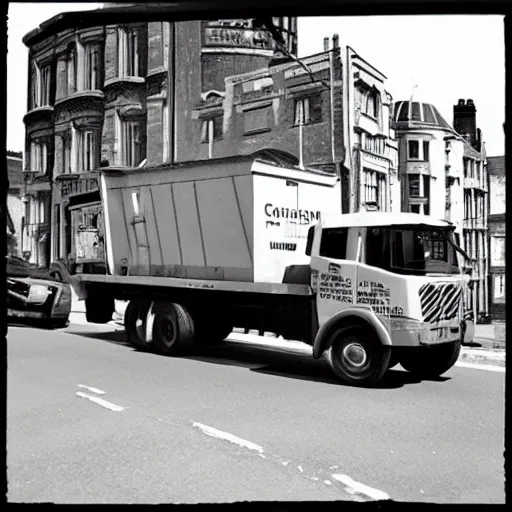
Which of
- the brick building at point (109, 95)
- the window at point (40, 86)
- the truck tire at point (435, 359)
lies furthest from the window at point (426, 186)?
the window at point (40, 86)

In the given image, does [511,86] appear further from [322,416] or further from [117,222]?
[117,222]

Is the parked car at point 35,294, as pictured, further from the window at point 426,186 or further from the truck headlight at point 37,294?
the window at point 426,186

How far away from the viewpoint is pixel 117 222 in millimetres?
7387

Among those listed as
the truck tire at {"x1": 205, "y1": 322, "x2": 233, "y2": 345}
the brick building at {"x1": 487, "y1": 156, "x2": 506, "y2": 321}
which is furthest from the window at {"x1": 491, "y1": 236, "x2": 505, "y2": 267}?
the truck tire at {"x1": 205, "y1": 322, "x2": 233, "y2": 345}

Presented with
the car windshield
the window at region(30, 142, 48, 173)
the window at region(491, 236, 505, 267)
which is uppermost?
the window at region(30, 142, 48, 173)

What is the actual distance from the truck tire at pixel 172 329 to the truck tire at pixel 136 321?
0.47 feet

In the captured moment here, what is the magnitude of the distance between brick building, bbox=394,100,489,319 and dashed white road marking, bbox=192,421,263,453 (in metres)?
2.41

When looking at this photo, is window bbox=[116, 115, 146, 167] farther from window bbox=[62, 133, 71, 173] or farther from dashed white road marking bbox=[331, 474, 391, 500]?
dashed white road marking bbox=[331, 474, 391, 500]

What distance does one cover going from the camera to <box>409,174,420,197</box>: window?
18.2 ft

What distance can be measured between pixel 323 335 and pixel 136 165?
9.05ft

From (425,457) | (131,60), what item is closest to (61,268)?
(131,60)

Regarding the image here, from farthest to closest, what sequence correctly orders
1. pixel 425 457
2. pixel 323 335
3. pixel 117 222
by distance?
pixel 117 222, pixel 323 335, pixel 425 457

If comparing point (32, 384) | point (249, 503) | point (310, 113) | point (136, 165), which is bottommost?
point (249, 503)

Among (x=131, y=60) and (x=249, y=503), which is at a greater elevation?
(x=131, y=60)
